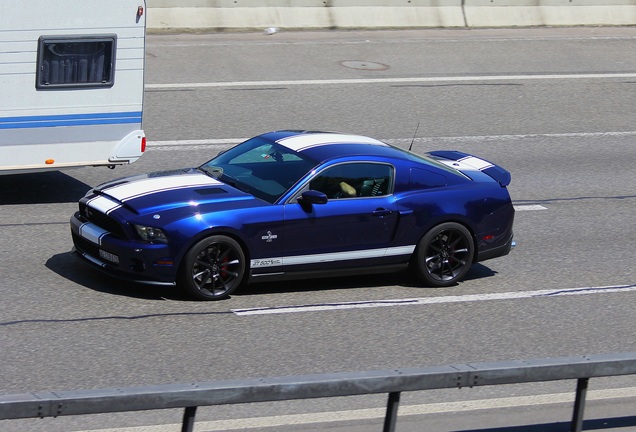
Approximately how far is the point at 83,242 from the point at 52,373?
2175 millimetres

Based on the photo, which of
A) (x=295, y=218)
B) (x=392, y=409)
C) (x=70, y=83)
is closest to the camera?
(x=392, y=409)

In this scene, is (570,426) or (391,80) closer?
(570,426)

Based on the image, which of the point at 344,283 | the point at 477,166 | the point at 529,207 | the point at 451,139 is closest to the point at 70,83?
the point at 344,283

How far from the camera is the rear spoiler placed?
11383 millimetres

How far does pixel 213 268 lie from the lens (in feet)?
31.9

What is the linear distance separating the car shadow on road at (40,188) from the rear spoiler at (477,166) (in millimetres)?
4434

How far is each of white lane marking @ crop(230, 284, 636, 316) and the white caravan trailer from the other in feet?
13.8

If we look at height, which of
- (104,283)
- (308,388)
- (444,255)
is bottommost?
(104,283)

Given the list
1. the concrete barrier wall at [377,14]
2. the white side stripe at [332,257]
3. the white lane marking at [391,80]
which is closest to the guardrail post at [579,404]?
the white side stripe at [332,257]

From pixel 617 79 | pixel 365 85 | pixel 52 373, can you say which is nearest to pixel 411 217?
pixel 52 373

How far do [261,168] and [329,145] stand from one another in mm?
719

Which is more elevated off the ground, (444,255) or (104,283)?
(444,255)

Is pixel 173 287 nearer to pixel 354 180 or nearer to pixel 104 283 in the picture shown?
pixel 104 283

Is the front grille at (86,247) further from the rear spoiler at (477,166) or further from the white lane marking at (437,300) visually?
the rear spoiler at (477,166)
